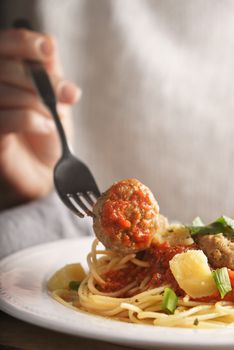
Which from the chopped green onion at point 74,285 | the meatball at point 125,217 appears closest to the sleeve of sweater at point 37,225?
the chopped green onion at point 74,285

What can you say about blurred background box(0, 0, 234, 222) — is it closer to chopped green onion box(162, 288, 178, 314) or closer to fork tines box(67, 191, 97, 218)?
fork tines box(67, 191, 97, 218)

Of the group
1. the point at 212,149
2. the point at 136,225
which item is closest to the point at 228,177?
the point at 212,149

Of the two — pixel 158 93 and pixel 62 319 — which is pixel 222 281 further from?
pixel 158 93

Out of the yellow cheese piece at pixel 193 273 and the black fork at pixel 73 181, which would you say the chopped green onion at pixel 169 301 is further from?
the black fork at pixel 73 181

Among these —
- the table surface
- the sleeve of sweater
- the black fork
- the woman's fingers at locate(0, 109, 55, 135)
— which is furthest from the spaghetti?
the woman's fingers at locate(0, 109, 55, 135)

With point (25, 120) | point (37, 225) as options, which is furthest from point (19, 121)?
point (37, 225)

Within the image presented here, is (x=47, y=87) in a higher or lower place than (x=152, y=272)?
higher

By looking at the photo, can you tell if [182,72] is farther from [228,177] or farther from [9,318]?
[9,318]
